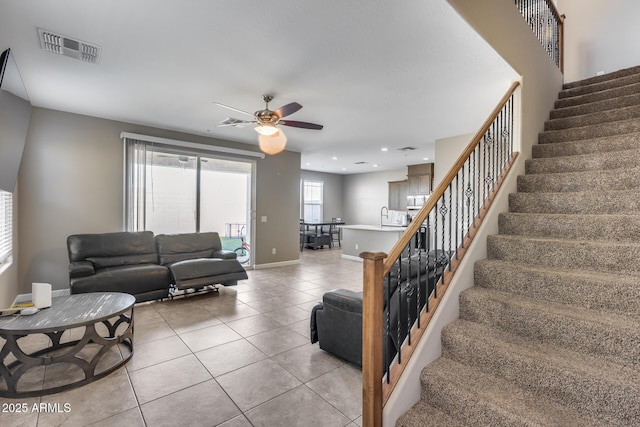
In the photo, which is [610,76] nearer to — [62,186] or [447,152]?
[447,152]

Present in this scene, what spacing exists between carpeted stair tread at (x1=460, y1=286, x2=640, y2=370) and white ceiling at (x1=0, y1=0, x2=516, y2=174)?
2097 millimetres

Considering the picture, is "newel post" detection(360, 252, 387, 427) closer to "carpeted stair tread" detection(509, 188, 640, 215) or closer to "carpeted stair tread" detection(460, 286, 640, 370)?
"carpeted stair tread" detection(460, 286, 640, 370)

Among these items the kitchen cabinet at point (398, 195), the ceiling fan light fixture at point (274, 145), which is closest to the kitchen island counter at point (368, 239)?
the kitchen cabinet at point (398, 195)

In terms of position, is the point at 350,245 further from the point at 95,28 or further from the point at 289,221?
the point at 95,28

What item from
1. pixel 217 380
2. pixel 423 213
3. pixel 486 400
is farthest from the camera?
pixel 217 380

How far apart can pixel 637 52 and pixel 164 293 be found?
8093 millimetres

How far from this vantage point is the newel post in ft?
5.13

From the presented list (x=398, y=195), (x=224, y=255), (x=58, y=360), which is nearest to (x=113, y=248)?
(x=224, y=255)

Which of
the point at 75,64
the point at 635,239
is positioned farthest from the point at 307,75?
the point at 635,239

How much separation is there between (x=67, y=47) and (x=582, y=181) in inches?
182

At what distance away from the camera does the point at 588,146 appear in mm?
2928

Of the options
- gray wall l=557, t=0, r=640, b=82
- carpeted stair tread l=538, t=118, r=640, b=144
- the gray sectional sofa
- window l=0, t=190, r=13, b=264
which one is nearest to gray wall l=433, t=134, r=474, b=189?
carpeted stair tread l=538, t=118, r=640, b=144

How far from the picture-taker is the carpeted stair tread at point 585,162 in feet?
8.30

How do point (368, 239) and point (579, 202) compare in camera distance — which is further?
point (368, 239)
